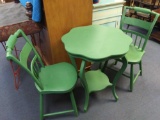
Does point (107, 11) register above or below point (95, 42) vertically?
above

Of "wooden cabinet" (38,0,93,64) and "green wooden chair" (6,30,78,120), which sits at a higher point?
"wooden cabinet" (38,0,93,64)

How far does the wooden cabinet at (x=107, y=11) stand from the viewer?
76.5 inches

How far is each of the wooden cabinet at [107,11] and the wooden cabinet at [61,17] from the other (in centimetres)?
33

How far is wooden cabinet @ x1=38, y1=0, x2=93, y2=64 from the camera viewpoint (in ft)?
4.70

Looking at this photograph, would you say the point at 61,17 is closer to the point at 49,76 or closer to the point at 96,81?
the point at 49,76

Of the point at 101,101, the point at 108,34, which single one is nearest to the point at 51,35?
the point at 108,34

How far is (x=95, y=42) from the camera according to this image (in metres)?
1.40

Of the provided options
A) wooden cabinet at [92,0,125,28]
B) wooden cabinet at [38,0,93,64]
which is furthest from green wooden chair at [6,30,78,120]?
wooden cabinet at [92,0,125,28]

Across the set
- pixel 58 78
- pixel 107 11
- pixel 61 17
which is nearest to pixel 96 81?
pixel 58 78

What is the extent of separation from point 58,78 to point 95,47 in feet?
1.50

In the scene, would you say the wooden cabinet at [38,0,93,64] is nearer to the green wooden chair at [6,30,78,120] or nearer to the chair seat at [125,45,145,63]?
the green wooden chair at [6,30,78,120]

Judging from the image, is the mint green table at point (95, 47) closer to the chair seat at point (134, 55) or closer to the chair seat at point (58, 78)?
the chair seat at point (58, 78)

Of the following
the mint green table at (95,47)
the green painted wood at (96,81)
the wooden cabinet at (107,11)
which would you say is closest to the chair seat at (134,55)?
the mint green table at (95,47)

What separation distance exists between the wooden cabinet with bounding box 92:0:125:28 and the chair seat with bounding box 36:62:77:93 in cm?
87
